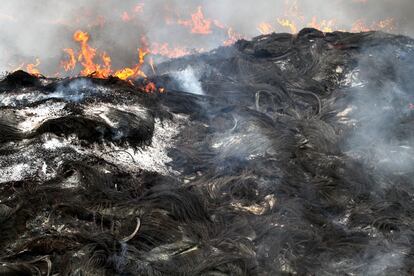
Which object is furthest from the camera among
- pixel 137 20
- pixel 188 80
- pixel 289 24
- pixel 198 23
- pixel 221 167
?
pixel 289 24

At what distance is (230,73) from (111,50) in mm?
5709

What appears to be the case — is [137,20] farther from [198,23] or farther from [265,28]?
[265,28]

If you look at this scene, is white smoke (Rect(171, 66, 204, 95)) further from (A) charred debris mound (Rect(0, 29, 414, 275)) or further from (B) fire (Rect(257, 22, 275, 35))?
(B) fire (Rect(257, 22, 275, 35))

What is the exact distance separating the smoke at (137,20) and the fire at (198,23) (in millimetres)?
171

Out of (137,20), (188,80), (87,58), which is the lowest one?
(188,80)

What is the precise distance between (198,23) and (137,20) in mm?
2356

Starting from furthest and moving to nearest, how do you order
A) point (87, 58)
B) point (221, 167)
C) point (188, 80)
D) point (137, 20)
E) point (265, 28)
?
point (265, 28) → point (137, 20) → point (87, 58) → point (188, 80) → point (221, 167)

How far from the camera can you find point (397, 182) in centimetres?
855

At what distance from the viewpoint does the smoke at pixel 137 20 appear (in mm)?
16578

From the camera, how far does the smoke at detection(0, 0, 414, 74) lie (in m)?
16.6

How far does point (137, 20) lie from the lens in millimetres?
18688

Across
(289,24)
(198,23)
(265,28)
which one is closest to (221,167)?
(198,23)

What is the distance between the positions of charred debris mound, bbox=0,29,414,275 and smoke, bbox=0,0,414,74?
5549 mm

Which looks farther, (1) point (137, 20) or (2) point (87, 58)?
(1) point (137, 20)
